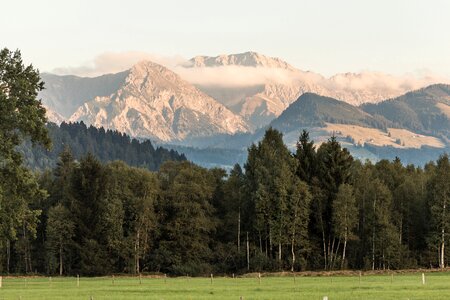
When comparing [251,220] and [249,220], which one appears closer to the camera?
[251,220]

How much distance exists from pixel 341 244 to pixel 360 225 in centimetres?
480

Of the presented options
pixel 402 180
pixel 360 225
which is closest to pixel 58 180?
pixel 360 225

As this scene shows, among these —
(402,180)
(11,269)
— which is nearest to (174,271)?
(11,269)

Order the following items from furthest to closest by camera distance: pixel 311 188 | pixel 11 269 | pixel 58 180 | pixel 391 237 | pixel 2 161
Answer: pixel 58 180 → pixel 11 269 → pixel 311 188 → pixel 391 237 → pixel 2 161

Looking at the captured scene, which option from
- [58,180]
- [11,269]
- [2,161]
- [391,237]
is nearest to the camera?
[2,161]

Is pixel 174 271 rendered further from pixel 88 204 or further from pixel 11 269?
pixel 11 269

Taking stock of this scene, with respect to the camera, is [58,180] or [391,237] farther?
[58,180]

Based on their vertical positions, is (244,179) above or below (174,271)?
above

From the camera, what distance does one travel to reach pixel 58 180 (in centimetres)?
13188

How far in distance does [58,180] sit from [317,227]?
51.2m

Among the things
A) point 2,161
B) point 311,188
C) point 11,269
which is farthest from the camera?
point 11,269

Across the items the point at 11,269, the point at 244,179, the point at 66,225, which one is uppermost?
the point at 244,179

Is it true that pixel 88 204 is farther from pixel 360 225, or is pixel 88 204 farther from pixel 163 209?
pixel 360 225

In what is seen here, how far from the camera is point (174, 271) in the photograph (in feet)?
361
